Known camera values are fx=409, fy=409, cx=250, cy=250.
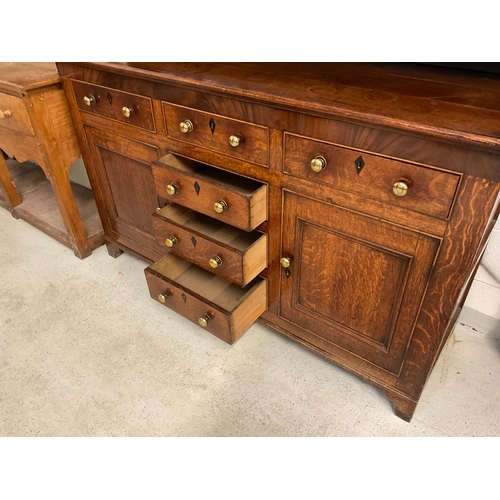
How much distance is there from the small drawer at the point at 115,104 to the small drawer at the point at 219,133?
10cm

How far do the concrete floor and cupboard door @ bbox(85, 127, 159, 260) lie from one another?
0.26 m

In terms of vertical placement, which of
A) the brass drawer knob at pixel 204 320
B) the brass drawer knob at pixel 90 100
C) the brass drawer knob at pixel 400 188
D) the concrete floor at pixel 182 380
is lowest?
the concrete floor at pixel 182 380

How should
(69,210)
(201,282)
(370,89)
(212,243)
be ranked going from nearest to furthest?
(370,89) → (212,243) → (201,282) → (69,210)

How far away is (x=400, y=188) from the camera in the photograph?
0.92m

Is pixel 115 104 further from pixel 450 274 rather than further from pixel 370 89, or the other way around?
pixel 450 274

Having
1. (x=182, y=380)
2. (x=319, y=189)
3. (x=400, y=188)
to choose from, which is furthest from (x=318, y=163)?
(x=182, y=380)

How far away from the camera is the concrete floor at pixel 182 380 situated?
4.33ft

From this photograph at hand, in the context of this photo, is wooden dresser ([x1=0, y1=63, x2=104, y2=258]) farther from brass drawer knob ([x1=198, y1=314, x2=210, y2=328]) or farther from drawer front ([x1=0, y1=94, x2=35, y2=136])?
brass drawer knob ([x1=198, y1=314, x2=210, y2=328])

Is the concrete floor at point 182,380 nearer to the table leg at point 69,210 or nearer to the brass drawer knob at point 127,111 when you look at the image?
the table leg at point 69,210

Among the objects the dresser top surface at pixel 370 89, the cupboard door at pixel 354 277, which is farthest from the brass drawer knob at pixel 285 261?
the dresser top surface at pixel 370 89

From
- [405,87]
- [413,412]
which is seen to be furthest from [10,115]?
[413,412]

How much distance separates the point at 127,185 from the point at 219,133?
0.62 m

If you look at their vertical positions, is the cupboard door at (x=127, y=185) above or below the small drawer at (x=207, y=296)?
above
